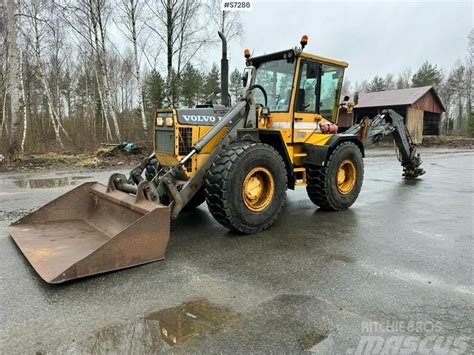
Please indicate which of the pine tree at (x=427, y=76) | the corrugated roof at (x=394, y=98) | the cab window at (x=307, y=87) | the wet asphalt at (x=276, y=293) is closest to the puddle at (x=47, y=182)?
the wet asphalt at (x=276, y=293)

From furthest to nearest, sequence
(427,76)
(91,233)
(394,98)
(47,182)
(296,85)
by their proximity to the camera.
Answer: (427,76) → (394,98) → (47,182) → (296,85) → (91,233)

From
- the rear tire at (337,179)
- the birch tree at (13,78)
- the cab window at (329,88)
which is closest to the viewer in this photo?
the rear tire at (337,179)

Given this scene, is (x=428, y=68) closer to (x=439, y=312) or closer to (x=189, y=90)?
(x=189, y=90)

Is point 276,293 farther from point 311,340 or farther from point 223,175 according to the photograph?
point 223,175

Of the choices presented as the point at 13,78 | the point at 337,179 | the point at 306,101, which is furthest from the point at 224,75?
the point at 13,78

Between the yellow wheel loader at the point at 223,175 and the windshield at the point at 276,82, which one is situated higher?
the windshield at the point at 276,82

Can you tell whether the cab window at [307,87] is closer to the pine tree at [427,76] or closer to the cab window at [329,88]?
the cab window at [329,88]

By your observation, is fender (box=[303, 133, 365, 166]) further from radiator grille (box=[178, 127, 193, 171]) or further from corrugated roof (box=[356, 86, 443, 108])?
corrugated roof (box=[356, 86, 443, 108])

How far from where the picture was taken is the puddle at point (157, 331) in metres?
2.53

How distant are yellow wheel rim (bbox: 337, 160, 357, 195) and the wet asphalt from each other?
44.2 inches

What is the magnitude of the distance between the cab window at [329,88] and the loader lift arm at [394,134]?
1414 millimetres

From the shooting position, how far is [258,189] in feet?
17.4

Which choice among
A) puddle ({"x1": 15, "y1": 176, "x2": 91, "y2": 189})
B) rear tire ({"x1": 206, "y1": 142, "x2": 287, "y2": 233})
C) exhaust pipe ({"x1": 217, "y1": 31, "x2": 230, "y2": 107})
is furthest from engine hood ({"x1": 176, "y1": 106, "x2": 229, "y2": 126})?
puddle ({"x1": 15, "y1": 176, "x2": 91, "y2": 189})

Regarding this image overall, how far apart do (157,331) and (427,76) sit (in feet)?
181
